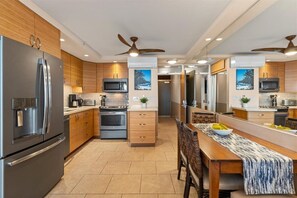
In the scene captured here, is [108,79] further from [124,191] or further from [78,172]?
[124,191]

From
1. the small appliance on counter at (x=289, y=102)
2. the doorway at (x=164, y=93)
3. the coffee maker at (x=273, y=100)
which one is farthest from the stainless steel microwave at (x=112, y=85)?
the doorway at (x=164, y=93)

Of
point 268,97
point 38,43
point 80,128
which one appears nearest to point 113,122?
point 80,128

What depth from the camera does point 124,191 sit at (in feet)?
8.14

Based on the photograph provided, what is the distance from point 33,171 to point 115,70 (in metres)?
4.18

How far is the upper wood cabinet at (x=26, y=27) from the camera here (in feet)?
6.41

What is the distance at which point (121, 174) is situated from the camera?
9.84 feet

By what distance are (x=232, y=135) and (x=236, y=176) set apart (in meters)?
0.63

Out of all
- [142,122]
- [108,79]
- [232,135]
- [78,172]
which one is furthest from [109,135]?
[232,135]

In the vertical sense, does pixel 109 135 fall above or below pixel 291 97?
below

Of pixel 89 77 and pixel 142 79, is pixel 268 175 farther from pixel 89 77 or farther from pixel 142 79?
pixel 89 77

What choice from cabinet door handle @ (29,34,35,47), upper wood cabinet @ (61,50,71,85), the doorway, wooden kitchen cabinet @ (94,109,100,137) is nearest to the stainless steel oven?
wooden kitchen cabinet @ (94,109,100,137)

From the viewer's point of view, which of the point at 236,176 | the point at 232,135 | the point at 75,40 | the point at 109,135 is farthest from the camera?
the point at 109,135

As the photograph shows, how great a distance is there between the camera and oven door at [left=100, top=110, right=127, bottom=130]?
5184 millimetres

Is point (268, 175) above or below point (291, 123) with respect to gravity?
below
